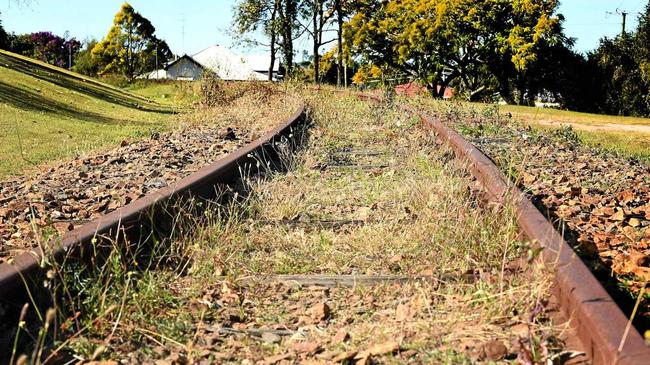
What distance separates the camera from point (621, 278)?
10.7ft

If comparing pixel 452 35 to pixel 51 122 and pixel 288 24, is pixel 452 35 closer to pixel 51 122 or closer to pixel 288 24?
pixel 288 24

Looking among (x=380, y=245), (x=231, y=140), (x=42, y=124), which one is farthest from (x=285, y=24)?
(x=380, y=245)

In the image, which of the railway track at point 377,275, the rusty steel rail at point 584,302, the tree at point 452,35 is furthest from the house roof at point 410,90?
the rusty steel rail at point 584,302

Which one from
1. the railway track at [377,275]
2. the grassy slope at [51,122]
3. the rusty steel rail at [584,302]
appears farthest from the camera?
the grassy slope at [51,122]

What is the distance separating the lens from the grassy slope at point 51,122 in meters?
8.46

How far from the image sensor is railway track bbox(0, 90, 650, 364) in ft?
6.84

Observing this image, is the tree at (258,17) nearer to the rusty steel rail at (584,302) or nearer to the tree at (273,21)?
the tree at (273,21)

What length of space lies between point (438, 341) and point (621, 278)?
1257 mm

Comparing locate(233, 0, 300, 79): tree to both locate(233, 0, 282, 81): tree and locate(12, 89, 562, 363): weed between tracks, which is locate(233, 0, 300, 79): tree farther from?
locate(12, 89, 562, 363): weed between tracks

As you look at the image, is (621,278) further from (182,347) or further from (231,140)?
(231,140)

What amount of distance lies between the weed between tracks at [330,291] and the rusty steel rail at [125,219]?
147mm

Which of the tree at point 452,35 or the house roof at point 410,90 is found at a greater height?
the tree at point 452,35

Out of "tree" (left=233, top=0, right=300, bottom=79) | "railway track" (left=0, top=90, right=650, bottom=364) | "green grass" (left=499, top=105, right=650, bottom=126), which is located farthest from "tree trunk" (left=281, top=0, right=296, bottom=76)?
"railway track" (left=0, top=90, right=650, bottom=364)

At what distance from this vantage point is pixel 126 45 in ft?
252
